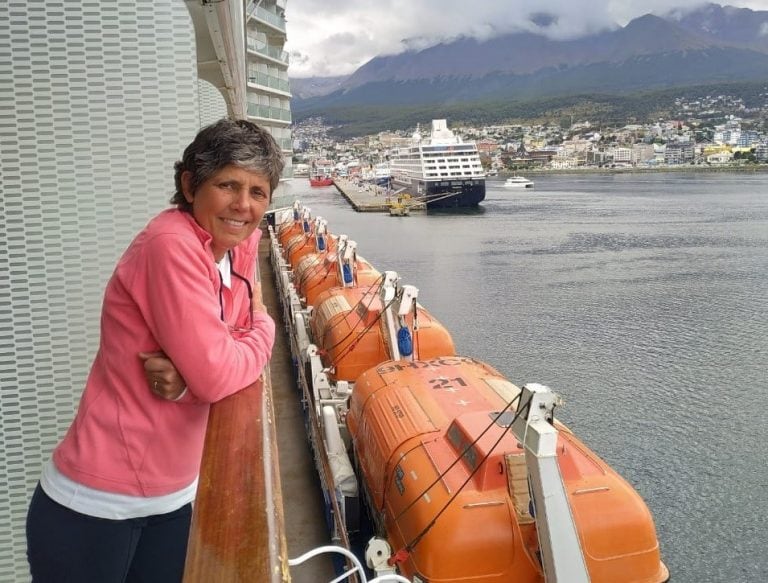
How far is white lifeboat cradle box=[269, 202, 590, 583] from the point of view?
15.7ft

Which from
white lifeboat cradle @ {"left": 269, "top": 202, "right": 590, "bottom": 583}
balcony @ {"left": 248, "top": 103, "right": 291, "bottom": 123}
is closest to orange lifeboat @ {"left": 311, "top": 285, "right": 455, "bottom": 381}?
white lifeboat cradle @ {"left": 269, "top": 202, "right": 590, "bottom": 583}

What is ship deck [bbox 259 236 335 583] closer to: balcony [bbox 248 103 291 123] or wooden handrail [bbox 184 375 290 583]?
wooden handrail [bbox 184 375 290 583]

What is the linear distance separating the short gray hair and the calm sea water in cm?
1072

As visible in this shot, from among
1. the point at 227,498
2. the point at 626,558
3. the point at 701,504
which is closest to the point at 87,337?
the point at 227,498

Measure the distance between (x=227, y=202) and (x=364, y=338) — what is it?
866 cm

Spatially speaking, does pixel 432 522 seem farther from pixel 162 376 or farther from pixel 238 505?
pixel 238 505

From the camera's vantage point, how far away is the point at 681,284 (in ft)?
93.7

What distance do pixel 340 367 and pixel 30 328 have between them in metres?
7.11

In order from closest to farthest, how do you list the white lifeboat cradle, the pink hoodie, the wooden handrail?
the wooden handrail, the pink hoodie, the white lifeboat cradle

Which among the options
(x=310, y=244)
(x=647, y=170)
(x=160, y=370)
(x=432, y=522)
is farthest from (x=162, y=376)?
(x=647, y=170)

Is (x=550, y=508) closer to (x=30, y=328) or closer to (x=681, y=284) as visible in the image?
(x=30, y=328)

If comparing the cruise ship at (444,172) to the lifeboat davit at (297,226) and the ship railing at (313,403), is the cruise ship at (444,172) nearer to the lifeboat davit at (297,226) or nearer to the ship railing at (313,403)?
the lifeboat davit at (297,226)

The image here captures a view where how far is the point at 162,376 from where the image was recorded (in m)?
1.52

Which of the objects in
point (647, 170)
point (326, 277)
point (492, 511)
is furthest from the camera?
point (647, 170)
